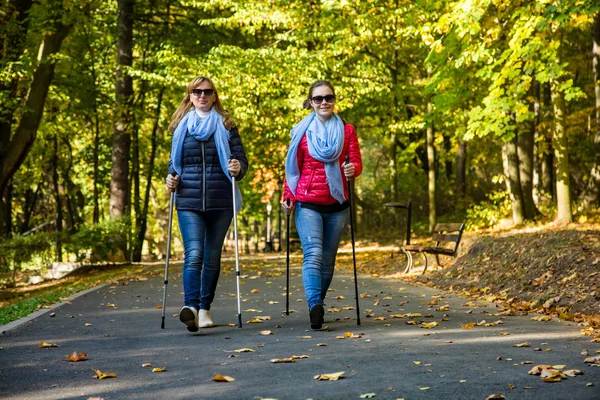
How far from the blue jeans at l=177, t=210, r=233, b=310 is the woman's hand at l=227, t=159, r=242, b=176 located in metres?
0.38

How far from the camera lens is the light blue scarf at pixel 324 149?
310 inches

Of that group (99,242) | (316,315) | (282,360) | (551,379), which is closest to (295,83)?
(99,242)

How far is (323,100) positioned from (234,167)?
1048 millimetres

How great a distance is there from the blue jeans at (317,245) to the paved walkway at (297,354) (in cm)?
39

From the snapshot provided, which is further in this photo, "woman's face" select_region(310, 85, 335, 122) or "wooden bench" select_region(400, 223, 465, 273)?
"wooden bench" select_region(400, 223, 465, 273)

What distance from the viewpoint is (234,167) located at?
784cm

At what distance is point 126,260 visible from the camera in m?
22.5

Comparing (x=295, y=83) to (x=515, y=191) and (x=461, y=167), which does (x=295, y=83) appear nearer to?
(x=515, y=191)

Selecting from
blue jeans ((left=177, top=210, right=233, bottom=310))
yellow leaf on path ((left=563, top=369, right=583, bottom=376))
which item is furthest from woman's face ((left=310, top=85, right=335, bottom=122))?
yellow leaf on path ((left=563, top=369, right=583, bottom=376))

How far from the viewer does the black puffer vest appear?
783 centimetres

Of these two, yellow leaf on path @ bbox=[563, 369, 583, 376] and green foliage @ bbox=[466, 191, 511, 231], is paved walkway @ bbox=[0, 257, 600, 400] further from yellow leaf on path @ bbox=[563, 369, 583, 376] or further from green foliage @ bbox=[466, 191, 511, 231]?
Result: green foliage @ bbox=[466, 191, 511, 231]

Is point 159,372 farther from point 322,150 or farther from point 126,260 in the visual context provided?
point 126,260

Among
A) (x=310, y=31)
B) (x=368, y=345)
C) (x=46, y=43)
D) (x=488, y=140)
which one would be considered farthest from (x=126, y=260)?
(x=368, y=345)

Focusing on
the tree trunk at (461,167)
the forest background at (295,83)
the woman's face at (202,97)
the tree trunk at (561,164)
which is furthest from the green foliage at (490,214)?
the woman's face at (202,97)
